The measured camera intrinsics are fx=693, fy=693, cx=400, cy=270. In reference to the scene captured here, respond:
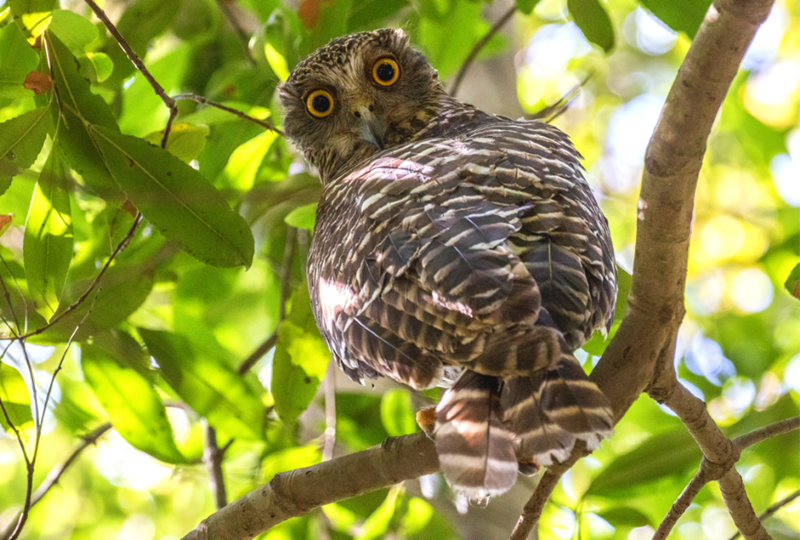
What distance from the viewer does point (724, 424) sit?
119 inches

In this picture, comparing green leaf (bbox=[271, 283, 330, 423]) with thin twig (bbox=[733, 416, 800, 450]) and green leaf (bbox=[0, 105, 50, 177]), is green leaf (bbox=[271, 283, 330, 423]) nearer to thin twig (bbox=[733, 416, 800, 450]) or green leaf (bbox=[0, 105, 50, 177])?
green leaf (bbox=[0, 105, 50, 177])

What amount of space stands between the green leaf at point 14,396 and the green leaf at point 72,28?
97 centimetres

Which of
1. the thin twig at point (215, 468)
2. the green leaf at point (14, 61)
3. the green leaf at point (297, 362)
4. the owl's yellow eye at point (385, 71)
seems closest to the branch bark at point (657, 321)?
the green leaf at point (297, 362)

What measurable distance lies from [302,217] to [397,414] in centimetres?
81

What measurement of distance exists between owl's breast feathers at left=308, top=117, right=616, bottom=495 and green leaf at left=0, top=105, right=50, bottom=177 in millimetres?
803

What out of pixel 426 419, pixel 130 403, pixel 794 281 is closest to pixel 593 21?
pixel 794 281

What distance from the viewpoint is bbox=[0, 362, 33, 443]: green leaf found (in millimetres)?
1955

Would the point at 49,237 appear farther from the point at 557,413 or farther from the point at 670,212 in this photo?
the point at 670,212

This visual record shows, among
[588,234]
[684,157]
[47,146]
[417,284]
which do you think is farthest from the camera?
[47,146]

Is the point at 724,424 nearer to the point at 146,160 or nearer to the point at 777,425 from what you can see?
the point at 777,425

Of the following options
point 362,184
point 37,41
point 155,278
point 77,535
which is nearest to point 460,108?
point 362,184

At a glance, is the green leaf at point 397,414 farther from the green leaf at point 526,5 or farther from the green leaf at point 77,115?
the green leaf at point 526,5

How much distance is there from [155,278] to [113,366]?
0.33 metres

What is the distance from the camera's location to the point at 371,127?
2789mm
